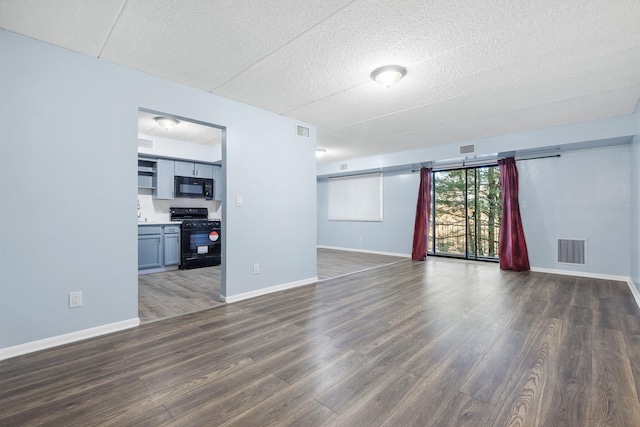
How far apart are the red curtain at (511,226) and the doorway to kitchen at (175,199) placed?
5239mm

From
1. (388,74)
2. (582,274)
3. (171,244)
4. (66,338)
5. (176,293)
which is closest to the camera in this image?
(66,338)

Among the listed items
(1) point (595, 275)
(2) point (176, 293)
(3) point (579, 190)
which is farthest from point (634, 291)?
(2) point (176, 293)

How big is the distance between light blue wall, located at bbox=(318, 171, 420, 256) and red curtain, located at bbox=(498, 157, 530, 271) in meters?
1.90

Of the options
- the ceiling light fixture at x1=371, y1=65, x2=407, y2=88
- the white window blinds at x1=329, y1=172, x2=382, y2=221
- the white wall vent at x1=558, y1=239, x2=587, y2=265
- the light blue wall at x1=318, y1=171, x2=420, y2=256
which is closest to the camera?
the ceiling light fixture at x1=371, y1=65, x2=407, y2=88

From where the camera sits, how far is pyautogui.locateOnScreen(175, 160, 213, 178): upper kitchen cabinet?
580cm

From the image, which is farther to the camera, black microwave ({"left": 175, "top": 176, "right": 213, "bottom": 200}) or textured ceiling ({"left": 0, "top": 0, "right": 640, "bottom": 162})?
black microwave ({"left": 175, "top": 176, "right": 213, "bottom": 200})

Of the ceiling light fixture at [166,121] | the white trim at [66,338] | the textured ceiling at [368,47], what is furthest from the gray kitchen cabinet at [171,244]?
the textured ceiling at [368,47]

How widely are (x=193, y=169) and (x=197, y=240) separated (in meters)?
1.53

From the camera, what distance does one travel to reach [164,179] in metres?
5.59

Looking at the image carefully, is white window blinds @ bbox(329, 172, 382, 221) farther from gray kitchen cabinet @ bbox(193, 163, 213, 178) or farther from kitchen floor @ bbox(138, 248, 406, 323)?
gray kitchen cabinet @ bbox(193, 163, 213, 178)

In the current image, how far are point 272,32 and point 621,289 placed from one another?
5.59 meters

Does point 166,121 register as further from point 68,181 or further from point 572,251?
point 572,251

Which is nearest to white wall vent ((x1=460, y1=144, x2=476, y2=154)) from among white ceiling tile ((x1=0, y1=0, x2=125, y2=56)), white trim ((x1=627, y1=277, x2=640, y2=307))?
white trim ((x1=627, y1=277, x2=640, y2=307))

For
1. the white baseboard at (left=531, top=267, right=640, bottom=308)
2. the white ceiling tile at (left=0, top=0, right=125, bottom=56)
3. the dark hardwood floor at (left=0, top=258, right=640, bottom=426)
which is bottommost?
the dark hardwood floor at (left=0, top=258, right=640, bottom=426)
